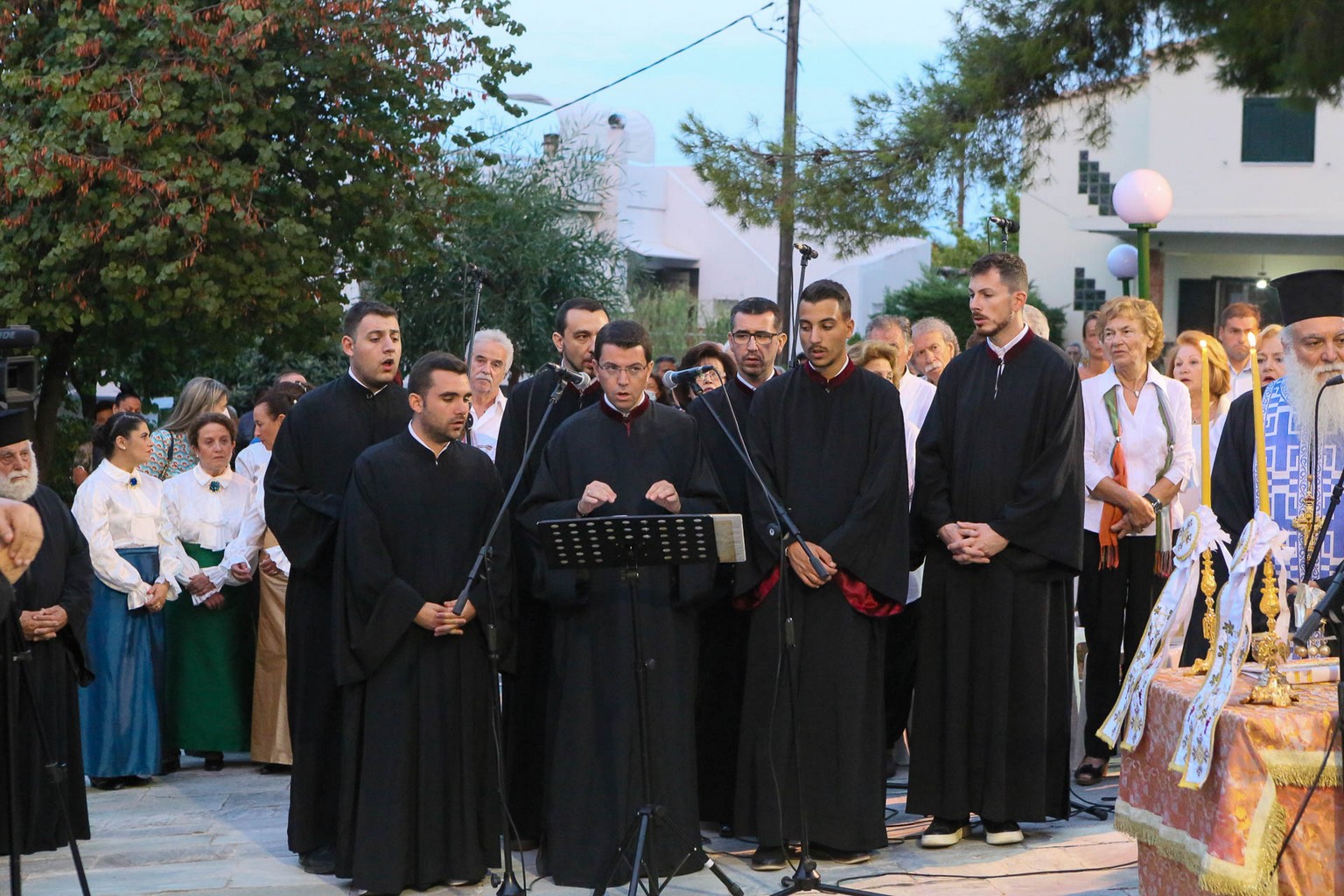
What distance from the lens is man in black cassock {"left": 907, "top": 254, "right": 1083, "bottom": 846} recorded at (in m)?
6.68

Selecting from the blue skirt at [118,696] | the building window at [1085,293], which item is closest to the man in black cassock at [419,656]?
the blue skirt at [118,696]

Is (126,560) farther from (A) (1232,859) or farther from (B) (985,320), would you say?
(A) (1232,859)

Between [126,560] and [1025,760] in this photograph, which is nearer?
[1025,760]

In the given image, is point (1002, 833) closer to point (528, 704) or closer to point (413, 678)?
point (528, 704)

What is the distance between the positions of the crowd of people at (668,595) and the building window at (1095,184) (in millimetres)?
19556

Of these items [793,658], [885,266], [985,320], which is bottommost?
[793,658]

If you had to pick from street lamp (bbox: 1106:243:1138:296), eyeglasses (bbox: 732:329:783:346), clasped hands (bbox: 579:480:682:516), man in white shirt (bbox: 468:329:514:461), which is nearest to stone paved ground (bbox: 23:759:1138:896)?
clasped hands (bbox: 579:480:682:516)

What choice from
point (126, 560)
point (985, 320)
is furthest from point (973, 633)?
point (126, 560)

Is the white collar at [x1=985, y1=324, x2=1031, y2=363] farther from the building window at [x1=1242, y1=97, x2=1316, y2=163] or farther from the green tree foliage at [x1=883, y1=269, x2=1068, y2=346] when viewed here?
the green tree foliage at [x1=883, y1=269, x2=1068, y2=346]

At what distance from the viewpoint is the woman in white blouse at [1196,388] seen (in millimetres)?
8500

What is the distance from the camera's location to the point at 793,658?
257 inches

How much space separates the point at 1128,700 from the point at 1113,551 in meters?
2.57

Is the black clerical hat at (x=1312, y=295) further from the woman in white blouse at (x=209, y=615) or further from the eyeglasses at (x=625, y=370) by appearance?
the woman in white blouse at (x=209, y=615)

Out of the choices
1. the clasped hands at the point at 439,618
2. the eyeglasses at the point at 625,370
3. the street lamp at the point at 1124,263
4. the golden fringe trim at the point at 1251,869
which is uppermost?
the street lamp at the point at 1124,263
